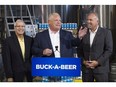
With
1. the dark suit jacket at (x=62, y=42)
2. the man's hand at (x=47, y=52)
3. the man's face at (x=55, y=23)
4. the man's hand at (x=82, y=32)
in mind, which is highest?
the man's face at (x=55, y=23)

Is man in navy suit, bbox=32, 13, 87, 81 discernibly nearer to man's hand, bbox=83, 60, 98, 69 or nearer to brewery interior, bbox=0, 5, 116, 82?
brewery interior, bbox=0, 5, 116, 82

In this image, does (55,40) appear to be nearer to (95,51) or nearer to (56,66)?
(56,66)

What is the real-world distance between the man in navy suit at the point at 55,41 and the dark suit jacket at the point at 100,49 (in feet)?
0.34

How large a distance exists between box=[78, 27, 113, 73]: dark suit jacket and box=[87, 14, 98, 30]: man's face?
0.23 feet

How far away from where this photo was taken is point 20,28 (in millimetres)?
3742

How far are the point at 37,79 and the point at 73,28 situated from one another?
2.49ft

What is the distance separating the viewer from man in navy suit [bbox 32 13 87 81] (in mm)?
3711

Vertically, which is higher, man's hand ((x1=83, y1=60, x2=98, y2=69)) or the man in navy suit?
the man in navy suit

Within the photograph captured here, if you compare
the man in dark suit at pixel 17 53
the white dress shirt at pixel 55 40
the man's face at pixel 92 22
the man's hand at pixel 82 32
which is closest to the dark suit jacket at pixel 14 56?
the man in dark suit at pixel 17 53

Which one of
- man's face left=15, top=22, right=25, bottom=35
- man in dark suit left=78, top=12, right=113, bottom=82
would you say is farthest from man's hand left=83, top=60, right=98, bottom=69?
Answer: man's face left=15, top=22, right=25, bottom=35

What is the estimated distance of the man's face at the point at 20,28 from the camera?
3.72 m

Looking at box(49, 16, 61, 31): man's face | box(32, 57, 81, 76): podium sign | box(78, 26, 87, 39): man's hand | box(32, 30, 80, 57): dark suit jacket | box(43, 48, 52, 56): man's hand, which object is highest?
box(49, 16, 61, 31): man's face

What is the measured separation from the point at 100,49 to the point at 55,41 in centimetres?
55

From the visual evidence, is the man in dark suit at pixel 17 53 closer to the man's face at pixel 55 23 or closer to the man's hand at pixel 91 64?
the man's face at pixel 55 23
